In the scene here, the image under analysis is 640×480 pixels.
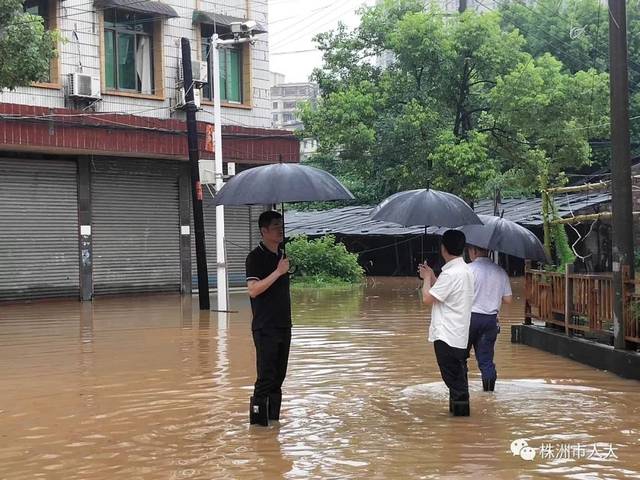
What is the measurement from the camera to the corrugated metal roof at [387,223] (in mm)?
31967

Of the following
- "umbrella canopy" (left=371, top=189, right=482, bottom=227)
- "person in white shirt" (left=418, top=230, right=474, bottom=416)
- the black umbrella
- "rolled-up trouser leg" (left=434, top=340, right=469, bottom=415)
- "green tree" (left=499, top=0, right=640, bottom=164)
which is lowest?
"rolled-up trouser leg" (left=434, top=340, right=469, bottom=415)

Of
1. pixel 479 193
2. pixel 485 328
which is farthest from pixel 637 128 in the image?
pixel 485 328

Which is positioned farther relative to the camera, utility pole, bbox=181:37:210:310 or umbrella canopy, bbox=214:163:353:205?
utility pole, bbox=181:37:210:310

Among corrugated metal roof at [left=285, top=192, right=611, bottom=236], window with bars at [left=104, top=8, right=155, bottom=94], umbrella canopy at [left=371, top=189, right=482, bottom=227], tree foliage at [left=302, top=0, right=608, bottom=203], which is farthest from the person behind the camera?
corrugated metal roof at [left=285, top=192, right=611, bottom=236]

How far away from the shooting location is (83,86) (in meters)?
24.2

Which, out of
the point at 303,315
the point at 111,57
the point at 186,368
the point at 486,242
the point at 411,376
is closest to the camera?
the point at 486,242

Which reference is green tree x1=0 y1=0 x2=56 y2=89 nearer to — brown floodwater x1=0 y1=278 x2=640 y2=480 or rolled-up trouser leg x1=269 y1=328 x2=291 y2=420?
brown floodwater x1=0 y1=278 x2=640 y2=480

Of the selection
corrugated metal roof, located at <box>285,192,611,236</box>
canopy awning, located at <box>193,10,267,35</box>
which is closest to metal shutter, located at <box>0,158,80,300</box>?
canopy awning, located at <box>193,10,267,35</box>

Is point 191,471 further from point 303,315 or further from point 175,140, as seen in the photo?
point 175,140

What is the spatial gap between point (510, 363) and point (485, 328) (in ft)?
10.1

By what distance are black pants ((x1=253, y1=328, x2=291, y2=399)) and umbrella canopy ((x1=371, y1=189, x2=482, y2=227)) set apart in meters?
1.84

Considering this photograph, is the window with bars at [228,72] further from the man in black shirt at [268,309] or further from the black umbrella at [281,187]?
the man in black shirt at [268,309]

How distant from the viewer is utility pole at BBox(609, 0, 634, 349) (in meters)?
10.7

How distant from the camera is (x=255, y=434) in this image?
748 cm
